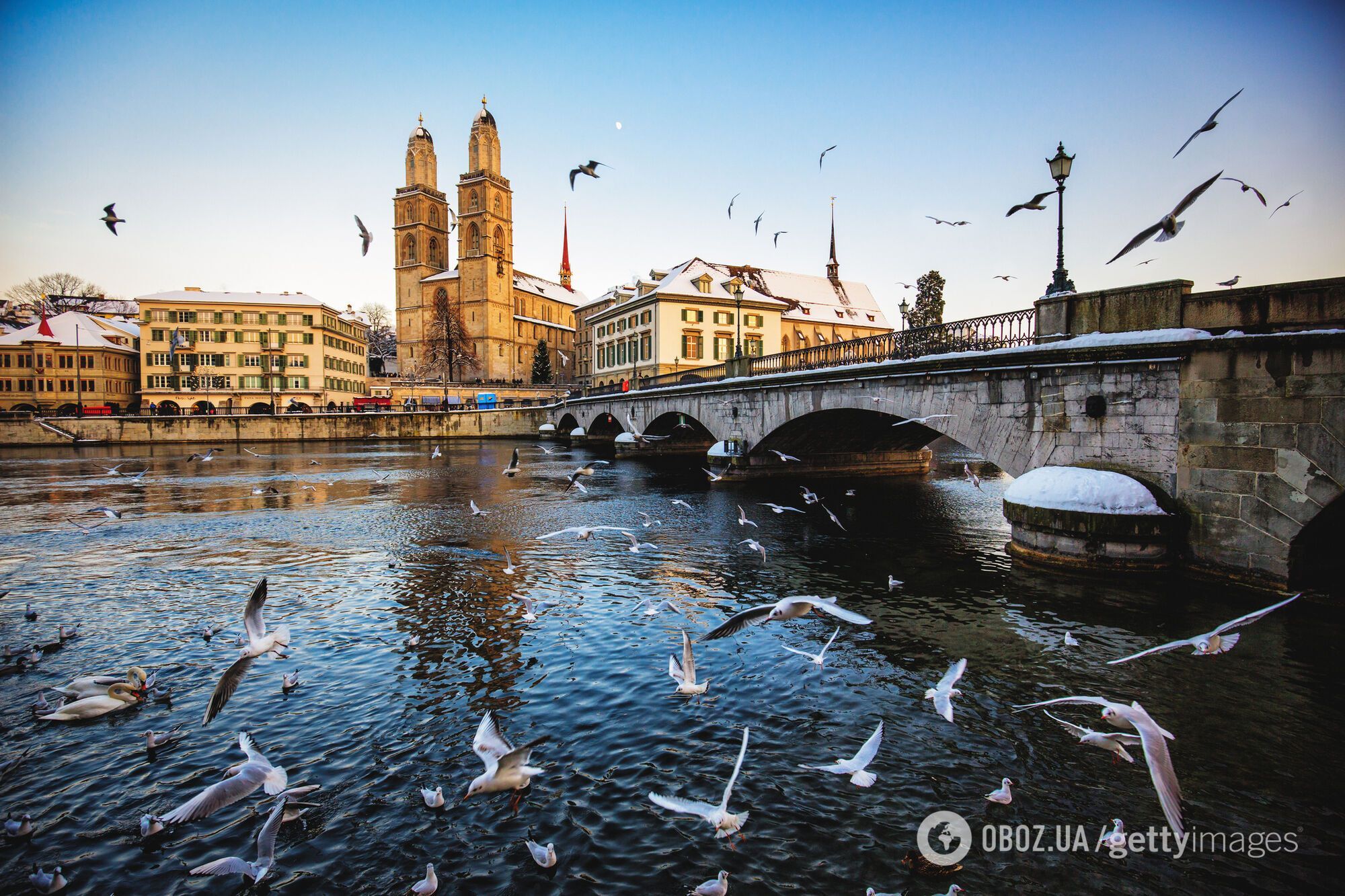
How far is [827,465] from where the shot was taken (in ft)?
117

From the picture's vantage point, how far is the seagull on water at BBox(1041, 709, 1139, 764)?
21.0 ft

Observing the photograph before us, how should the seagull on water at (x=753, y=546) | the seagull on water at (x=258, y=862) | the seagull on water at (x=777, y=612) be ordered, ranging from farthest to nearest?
1. the seagull on water at (x=753, y=546)
2. the seagull on water at (x=777, y=612)
3. the seagull on water at (x=258, y=862)

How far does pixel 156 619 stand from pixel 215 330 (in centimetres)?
9288

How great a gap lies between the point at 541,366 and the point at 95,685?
369 ft

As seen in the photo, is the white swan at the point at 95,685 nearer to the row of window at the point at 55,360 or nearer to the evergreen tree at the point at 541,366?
the row of window at the point at 55,360

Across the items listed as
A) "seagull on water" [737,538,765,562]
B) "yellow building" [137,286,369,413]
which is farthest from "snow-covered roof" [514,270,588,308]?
"seagull on water" [737,538,765,562]

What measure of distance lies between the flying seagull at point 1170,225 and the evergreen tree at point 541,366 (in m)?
110

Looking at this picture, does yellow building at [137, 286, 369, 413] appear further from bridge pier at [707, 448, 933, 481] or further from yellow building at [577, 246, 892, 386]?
bridge pier at [707, 448, 933, 481]

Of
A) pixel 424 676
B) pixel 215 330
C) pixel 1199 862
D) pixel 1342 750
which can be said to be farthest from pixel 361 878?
pixel 215 330

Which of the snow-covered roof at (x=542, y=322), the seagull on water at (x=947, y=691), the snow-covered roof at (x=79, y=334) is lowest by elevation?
the seagull on water at (x=947, y=691)

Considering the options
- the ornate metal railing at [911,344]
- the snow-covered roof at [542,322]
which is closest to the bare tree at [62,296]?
the snow-covered roof at [542,322]

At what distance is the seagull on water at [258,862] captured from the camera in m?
5.01

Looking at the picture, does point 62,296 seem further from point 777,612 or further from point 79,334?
point 777,612

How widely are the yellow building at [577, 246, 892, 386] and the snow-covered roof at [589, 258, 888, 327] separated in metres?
0.14
